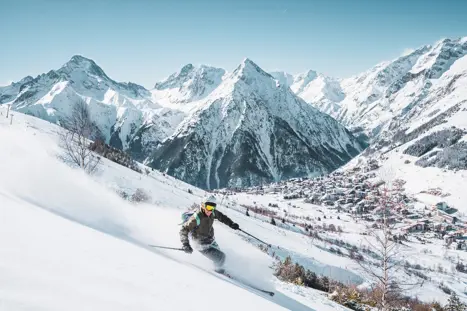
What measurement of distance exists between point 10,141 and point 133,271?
15.7 m

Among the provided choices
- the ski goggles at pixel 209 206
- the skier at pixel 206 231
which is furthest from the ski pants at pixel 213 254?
the ski goggles at pixel 209 206

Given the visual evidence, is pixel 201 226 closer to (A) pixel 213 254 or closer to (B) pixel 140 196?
(A) pixel 213 254

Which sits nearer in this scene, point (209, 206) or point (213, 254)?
point (209, 206)

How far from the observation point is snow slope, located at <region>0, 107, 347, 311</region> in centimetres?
465

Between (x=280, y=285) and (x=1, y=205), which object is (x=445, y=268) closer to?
(x=280, y=285)

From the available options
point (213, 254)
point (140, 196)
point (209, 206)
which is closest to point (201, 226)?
point (209, 206)

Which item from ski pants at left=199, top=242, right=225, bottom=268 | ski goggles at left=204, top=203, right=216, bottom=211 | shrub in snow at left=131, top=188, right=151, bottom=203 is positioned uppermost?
ski goggles at left=204, top=203, right=216, bottom=211

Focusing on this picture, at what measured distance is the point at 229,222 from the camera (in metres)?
11.7

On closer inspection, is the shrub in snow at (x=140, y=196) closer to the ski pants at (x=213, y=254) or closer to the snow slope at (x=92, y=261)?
the snow slope at (x=92, y=261)

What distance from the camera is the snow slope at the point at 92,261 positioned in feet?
15.3

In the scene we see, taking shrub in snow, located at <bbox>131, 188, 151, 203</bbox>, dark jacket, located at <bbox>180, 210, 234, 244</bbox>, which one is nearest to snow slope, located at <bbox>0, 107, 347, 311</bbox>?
dark jacket, located at <bbox>180, 210, 234, 244</bbox>

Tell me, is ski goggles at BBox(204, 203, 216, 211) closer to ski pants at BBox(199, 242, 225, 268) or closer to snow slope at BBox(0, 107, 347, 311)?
ski pants at BBox(199, 242, 225, 268)

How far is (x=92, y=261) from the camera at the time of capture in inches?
253

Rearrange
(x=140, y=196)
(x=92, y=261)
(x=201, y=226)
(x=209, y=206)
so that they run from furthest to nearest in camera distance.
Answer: (x=140, y=196) < (x=201, y=226) < (x=209, y=206) < (x=92, y=261)
